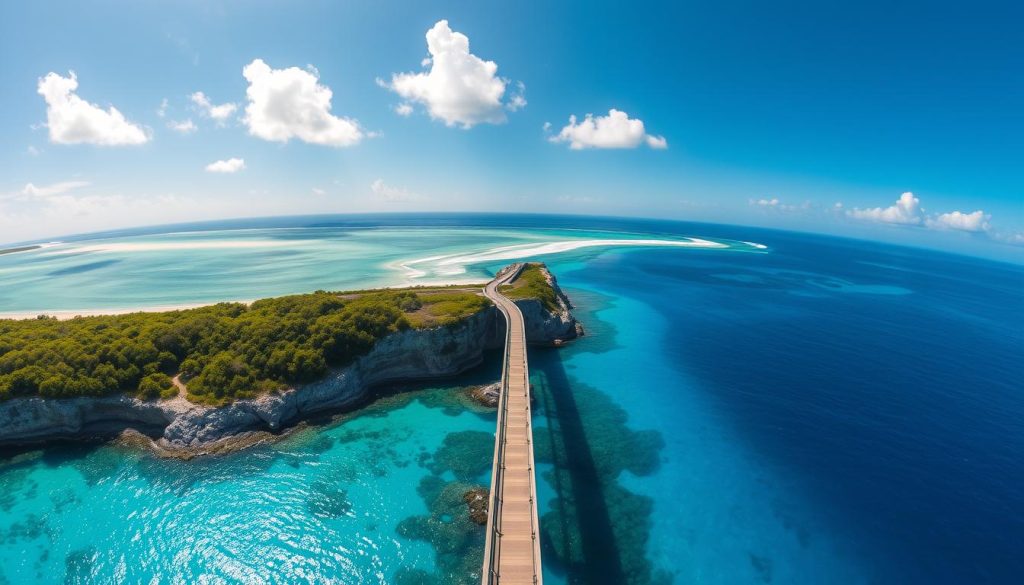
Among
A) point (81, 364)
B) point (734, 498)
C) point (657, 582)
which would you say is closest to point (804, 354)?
point (734, 498)

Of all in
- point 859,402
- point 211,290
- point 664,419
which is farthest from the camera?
point 211,290

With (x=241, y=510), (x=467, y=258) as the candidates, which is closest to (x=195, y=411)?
(x=241, y=510)

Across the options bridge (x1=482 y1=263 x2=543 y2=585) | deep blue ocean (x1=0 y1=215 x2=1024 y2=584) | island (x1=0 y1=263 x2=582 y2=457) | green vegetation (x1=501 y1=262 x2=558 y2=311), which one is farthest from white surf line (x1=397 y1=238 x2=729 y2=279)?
bridge (x1=482 y1=263 x2=543 y2=585)

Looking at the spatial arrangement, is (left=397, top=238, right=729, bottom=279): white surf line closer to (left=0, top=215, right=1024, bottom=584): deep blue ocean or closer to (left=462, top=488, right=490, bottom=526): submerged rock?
(left=0, top=215, right=1024, bottom=584): deep blue ocean

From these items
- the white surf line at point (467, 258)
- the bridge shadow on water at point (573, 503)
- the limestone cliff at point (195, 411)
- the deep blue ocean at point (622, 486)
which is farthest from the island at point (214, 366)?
the white surf line at point (467, 258)

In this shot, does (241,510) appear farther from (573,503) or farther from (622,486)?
(622,486)

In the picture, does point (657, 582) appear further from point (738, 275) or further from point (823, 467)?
point (738, 275)

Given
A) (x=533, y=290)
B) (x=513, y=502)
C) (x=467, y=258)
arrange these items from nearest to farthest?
(x=513, y=502), (x=533, y=290), (x=467, y=258)
